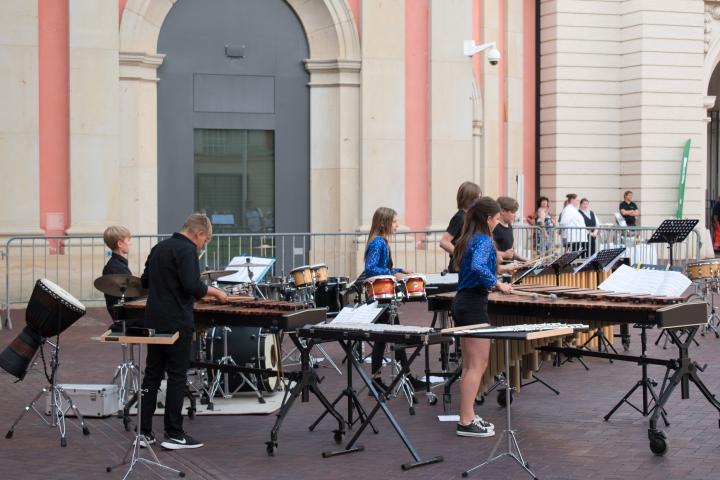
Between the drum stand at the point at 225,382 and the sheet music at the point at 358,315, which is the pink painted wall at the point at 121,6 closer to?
the drum stand at the point at 225,382

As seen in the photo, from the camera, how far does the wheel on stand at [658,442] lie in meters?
8.95

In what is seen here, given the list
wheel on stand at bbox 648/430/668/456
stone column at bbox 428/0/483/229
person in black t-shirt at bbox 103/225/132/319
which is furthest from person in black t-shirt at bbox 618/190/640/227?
wheel on stand at bbox 648/430/668/456

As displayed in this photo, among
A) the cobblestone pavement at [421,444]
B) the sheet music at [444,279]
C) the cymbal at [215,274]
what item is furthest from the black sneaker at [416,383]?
the cymbal at [215,274]

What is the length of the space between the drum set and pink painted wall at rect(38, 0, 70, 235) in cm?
942

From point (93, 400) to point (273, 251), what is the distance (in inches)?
344

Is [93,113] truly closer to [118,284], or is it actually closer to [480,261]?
[118,284]

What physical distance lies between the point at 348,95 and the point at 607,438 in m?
12.1

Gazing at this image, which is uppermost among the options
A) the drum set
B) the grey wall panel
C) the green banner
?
the grey wall panel

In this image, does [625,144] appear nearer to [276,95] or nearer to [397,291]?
[276,95]

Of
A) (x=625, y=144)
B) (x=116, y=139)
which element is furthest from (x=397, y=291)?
(x=625, y=144)

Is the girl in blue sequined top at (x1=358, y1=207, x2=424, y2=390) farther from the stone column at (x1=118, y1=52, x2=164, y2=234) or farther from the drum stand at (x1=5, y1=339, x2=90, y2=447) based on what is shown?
the stone column at (x1=118, y1=52, x2=164, y2=234)

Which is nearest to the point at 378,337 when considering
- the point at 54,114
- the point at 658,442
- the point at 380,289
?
the point at 658,442

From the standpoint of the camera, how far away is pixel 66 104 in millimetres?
19047

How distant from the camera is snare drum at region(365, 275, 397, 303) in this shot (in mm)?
11195
